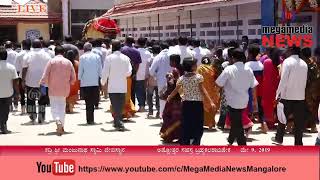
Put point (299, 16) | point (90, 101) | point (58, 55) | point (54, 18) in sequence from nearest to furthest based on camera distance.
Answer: point (58, 55), point (90, 101), point (299, 16), point (54, 18)

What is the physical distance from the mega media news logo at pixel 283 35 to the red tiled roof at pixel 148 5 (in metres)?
2.00

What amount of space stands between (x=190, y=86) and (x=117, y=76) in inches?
115

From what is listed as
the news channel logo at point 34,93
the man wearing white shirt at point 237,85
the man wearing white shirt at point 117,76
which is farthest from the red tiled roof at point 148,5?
the man wearing white shirt at point 237,85

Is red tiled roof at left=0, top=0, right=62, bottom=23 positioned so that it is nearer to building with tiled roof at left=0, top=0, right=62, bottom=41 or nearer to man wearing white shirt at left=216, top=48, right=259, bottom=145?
building with tiled roof at left=0, top=0, right=62, bottom=41

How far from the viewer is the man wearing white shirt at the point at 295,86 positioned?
27.8 ft

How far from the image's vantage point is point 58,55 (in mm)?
10312

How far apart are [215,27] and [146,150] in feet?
45.4

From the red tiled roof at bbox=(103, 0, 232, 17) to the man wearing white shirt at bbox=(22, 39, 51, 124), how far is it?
222 inches

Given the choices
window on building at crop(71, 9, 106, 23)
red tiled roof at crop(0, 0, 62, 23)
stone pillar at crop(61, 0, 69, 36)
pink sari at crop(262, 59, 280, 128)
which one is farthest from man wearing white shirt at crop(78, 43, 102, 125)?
window on building at crop(71, 9, 106, 23)

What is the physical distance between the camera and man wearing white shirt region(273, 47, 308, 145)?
8.47m

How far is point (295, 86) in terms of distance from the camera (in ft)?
27.8

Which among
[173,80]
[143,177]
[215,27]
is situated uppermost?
[215,27]

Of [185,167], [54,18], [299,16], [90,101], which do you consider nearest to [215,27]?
[299,16]

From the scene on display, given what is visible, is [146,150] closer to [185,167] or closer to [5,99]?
[185,167]
